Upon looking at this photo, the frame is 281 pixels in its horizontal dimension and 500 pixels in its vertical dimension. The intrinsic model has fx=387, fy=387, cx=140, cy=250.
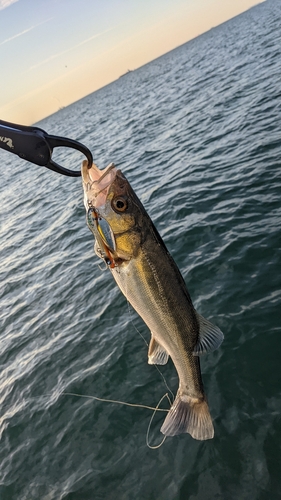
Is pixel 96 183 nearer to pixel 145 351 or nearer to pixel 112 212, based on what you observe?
pixel 112 212

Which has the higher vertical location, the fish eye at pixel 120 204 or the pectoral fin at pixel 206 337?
the fish eye at pixel 120 204

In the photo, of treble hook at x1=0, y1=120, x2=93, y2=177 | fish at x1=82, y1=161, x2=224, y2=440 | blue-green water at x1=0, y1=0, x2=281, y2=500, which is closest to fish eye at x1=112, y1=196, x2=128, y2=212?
fish at x1=82, y1=161, x2=224, y2=440

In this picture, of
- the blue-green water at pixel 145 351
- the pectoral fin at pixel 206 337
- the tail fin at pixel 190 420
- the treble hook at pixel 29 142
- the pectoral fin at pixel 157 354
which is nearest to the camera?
the treble hook at pixel 29 142

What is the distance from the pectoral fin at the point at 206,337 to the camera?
4277 millimetres

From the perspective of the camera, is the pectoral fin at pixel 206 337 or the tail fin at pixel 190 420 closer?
the pectoral fin at pixel 206 337

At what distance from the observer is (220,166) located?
1502 cm

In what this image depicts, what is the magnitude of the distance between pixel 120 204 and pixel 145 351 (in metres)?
5.07

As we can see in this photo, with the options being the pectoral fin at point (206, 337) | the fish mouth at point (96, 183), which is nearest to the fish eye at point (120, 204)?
the fish mouth at point (96, 183)

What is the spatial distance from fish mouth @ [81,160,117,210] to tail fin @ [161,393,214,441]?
8.38 feet

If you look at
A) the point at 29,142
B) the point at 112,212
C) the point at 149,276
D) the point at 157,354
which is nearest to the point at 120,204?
the point at 112,212

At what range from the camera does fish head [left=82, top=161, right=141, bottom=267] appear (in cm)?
369

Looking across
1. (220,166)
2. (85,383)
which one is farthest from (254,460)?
(220,166)

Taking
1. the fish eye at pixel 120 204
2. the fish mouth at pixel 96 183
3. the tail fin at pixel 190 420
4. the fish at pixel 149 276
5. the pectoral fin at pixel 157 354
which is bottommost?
the tail fin at pixel 190 420

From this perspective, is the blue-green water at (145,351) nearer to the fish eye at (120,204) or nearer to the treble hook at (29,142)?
the fish eye at (120,204)
